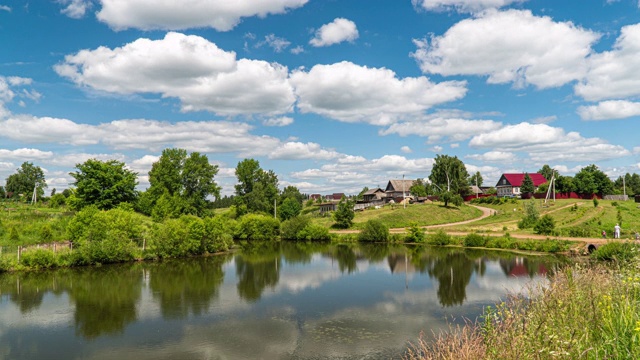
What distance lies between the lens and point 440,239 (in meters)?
50.5

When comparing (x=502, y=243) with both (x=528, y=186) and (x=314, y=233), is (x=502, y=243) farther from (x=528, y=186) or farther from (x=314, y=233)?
(x=528, y=186)

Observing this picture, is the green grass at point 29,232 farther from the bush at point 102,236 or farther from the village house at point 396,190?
the village house at point 396,190

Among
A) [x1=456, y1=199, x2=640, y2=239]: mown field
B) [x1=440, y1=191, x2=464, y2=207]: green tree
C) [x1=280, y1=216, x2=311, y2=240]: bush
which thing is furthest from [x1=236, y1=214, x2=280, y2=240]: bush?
[x1=440, y1=191, x2=464, y2=207]: green tree

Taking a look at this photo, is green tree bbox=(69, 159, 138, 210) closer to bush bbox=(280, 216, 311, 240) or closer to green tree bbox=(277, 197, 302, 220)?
bush bbox=(280, 216, 311, 240)

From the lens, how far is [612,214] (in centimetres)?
5172

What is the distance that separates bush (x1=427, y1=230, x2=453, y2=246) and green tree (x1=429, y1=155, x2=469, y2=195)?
41.3m

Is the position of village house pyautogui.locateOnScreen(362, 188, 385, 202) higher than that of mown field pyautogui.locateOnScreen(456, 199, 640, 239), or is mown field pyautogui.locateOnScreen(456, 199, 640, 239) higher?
village house pyautogui.locateOnScreen(362, 188, 385, 202)

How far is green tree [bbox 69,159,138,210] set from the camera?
52125 millimetres

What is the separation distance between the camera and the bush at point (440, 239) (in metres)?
49.9

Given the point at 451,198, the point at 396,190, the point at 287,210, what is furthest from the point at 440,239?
the point at 396,190

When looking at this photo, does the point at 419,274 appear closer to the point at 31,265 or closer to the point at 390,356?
the point at 390,356

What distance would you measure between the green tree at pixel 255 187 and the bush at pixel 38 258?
43802 mm

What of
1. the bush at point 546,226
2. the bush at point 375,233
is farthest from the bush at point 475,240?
the bush at point 375,233

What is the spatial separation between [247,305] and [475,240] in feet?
106
